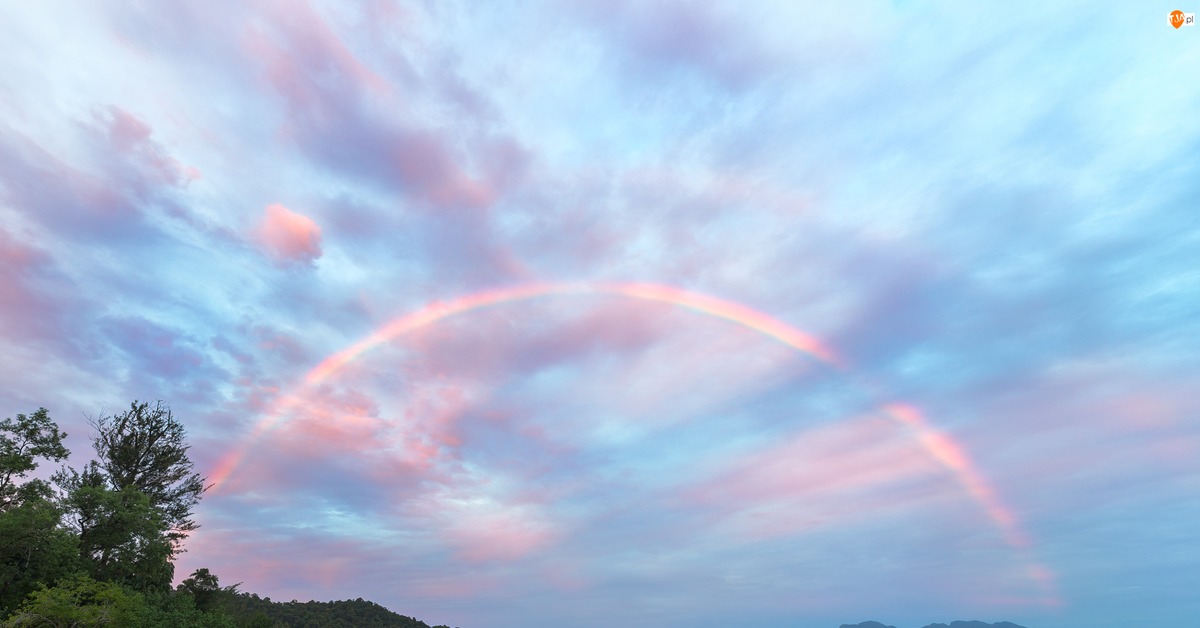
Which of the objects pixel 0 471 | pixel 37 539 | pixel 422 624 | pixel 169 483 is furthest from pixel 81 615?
pixel 422 624

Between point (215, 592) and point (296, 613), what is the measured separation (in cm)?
7407

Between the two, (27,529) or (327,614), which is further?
(327,614)

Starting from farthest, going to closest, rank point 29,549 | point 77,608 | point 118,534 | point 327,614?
point 327,614 → point 118,534 → point 29,549 → point 77,608

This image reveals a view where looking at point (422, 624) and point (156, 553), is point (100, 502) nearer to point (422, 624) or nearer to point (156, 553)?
point (156, 553)

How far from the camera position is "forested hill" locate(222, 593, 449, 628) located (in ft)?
447

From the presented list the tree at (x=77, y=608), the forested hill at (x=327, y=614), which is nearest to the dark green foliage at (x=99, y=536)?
the tree at (x=77, y=608)

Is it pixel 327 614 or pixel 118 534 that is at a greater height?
pixel 118 534

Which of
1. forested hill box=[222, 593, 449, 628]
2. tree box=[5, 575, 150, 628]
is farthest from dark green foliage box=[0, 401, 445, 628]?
forested hill box=[222, 593, 449, 628]

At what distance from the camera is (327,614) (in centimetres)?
15375

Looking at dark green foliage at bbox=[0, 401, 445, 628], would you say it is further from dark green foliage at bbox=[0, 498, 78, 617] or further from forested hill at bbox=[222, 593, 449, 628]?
forested hill at bbox=[222, 593, 449, 628]

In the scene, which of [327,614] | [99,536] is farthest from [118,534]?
[327,614]

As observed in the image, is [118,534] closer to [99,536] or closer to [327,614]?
[99,536]

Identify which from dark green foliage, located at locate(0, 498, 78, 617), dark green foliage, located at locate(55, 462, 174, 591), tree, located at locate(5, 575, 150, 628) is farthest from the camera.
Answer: dark green foliage, located at locate(55, 462, 174, 591)

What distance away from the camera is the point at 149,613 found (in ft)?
162
